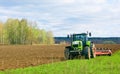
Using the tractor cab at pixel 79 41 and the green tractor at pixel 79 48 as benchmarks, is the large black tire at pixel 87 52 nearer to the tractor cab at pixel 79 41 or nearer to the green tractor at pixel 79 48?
the green tractor at pixel 79 48

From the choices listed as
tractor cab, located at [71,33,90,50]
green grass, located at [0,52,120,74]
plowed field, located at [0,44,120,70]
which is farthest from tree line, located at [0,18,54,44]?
green grass, located at [0,52,120,74]

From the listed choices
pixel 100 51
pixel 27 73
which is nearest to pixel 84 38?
pixel 100 51

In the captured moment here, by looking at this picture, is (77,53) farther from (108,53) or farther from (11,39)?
(11,39)

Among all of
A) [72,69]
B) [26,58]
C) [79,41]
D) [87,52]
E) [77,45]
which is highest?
[79,41]

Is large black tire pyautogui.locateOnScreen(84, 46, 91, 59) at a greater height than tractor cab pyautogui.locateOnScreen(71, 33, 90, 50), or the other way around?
tractor cab pyautogui.locateOnScreen(71, 33, 90, 50)

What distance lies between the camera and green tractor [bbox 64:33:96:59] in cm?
3081

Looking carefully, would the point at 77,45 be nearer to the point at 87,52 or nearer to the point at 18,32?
the point at 87,52

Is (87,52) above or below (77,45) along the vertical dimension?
below

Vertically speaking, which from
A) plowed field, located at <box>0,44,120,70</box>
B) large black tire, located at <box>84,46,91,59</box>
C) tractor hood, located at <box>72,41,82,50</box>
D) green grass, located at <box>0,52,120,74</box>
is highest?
tractor hood, located at <box>72,41,82,50</box>

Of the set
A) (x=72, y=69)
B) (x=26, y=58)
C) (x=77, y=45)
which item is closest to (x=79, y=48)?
(x=77, y=45)

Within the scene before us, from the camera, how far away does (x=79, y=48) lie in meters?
31.2

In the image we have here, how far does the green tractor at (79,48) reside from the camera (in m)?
30.8

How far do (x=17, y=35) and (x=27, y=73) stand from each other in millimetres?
125000

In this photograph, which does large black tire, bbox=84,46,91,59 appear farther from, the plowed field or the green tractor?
the plowed field
